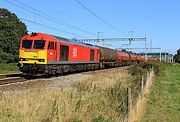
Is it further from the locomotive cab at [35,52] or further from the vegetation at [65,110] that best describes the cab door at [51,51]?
the vegetation at [65,110]

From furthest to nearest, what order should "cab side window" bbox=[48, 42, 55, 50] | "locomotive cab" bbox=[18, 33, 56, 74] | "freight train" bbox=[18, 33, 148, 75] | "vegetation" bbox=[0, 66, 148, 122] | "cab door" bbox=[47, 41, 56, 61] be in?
1. "cab side window" bbox=[48, 42, 55, 50]
2. "cab door" bbox=[47, 41, 56, 61]
3. "freight train" bbox=[18, 33, 148, 75]
4. "locomotive cab" bbox=[18, 33, 56, 74]
5. "vegetation" bbox=[0, 66, 148, 122]

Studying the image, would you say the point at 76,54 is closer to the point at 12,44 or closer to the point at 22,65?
the point at 22,65

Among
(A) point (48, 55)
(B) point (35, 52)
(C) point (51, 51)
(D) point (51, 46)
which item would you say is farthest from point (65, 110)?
(D) point (51, 46)

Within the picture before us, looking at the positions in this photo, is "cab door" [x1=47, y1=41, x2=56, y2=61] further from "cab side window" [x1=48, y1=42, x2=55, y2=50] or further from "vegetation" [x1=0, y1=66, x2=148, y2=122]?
"vegetation" [x1=0, y1=66, x2=148, y2=122]

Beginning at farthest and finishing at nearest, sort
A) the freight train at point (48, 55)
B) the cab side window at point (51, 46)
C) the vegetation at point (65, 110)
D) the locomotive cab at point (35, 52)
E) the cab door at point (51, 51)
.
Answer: the cab side window at point (51, 46)
the cab door at point (51, 51)
the freight train at point (48, 55)
the locomotive cab at point (35, 52)
the vegetation at point (65, 110)

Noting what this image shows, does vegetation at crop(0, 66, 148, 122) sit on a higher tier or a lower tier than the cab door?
lower

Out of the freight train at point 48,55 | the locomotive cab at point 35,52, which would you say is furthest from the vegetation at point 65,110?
the freight train at point 48,55

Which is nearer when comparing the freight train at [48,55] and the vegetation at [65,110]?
the vegetation at [65,110]

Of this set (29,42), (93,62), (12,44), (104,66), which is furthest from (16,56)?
(29,42)

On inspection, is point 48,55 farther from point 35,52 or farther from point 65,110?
point 65,110

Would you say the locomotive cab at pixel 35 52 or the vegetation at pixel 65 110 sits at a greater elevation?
the locomotive cab at pixel 35 52

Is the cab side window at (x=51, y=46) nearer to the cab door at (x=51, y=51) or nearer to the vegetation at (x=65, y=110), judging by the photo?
the cab door at (x=51, y=51)

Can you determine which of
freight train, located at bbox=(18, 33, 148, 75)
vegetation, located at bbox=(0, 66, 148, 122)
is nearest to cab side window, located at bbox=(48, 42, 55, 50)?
freight train, located at bbox=(18, 33, 148, 75)

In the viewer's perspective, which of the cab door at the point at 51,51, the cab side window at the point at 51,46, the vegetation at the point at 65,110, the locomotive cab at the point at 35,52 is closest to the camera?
the vegetation at the point at 65,110
